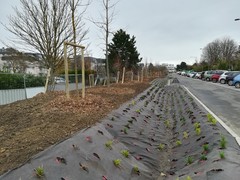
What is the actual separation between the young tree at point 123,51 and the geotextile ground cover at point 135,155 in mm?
29932

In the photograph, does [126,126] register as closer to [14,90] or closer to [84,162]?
[84,162]

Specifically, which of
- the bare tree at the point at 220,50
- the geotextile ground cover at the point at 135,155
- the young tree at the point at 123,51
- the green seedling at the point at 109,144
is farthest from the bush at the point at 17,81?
the bare tree at the point at 220,50

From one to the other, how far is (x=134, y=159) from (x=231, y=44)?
101839 mm

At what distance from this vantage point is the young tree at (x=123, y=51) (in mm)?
39562

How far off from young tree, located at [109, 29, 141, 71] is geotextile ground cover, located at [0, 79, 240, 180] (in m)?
29.9

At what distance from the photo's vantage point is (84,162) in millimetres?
4375

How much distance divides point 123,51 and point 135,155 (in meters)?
37.4

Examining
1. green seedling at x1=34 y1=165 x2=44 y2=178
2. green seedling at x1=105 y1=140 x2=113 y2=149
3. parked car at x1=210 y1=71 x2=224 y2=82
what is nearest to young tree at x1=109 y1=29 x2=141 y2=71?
parked car at x1=210 y1=71 x2=224 y2=82

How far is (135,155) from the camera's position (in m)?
5.91

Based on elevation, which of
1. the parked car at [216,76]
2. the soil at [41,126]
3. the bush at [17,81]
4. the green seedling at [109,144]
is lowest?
the parked car at [216,76]

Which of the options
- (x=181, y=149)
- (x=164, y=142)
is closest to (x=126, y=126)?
(x=164, y=142)

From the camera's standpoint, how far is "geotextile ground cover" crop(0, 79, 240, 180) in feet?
13.2

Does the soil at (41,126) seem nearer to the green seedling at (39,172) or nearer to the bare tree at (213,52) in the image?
the green seedling at (39,172)

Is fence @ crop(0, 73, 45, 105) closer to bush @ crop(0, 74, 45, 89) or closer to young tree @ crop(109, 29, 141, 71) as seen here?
bush @ crop(0, 74, 45, 89)
